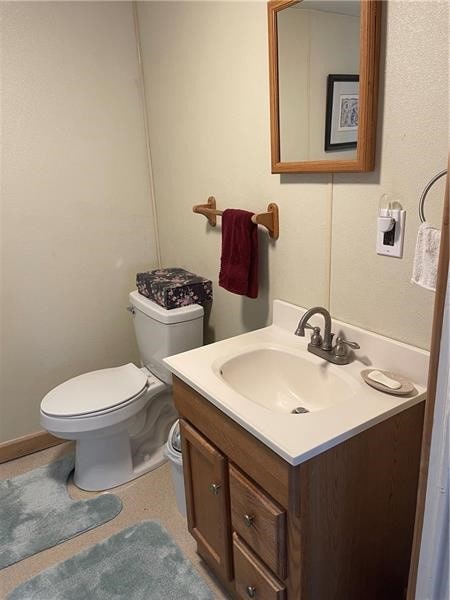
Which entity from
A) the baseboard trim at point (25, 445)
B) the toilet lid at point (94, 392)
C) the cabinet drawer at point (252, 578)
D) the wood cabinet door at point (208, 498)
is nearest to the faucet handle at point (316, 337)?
the wood cabinet door at point (208, 498)

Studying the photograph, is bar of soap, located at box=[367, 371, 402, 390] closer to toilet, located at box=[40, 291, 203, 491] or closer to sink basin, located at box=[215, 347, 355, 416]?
sink basin, located at box=[215, 347, 355, 416]

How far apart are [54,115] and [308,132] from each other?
1.26m

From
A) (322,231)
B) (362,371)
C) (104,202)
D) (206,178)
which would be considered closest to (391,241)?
(322,231)

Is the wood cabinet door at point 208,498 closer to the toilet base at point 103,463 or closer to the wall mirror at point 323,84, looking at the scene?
the toilet base at point 103,463

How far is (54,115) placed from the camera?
6.36 ft

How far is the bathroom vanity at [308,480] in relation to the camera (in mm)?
956

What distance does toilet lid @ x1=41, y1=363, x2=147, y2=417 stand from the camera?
70.4 inches

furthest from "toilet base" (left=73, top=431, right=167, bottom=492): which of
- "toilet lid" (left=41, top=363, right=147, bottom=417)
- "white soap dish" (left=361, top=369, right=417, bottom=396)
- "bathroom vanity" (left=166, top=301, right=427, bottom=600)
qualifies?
"white soap dish" (left=361, top=369, right=417, bottom=396)

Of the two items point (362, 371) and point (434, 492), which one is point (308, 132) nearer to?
point (362, 371)

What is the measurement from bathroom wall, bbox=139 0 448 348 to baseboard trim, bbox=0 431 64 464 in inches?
41.9

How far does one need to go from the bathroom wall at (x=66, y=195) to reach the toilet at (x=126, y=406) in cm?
28

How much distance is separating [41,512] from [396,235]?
1780 mm

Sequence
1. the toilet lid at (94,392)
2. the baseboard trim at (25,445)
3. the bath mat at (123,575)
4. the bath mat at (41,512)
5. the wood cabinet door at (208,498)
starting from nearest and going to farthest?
the wood cabinet door at (208,498) → the bath mat at (123,575) → the bath mat at (41,512) → the toilet lid at (94,392) → the baseboard trim at (25,445)

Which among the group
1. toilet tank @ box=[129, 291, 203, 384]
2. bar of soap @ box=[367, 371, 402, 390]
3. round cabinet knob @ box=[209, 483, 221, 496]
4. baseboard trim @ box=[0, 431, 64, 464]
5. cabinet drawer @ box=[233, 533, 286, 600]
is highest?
bar of soap @ box=[367, 371, 402, 390]
